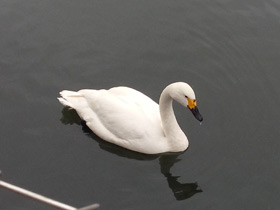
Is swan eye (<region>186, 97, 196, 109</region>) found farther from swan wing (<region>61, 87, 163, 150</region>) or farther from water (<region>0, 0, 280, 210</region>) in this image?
water (<region>0, 0, 280, 210</region>)

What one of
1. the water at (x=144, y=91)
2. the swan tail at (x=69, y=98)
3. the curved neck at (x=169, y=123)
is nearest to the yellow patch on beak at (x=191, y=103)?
the curved neck at (x=169, y=123)

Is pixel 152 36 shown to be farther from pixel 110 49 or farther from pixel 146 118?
pixel 146 118

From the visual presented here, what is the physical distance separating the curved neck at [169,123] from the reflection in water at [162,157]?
0.88ft

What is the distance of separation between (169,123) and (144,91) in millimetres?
1389

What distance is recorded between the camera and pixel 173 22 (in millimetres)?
9977

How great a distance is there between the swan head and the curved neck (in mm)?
237

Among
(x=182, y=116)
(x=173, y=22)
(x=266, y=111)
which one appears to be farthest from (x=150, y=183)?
(x=173, y=22)

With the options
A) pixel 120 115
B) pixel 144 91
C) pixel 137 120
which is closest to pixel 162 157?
pixel 137 120

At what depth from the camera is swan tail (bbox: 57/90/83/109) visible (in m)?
8.01

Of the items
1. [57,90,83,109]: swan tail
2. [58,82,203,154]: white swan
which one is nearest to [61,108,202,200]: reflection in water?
[58,82,203,154]: white swan

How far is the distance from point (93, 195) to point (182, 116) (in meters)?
2.08

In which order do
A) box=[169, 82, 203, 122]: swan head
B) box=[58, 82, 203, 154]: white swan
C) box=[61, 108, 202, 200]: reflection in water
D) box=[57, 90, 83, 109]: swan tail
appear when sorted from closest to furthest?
box=[169, 82, 203, 122]: swan head
box=[61, 108, 202, 200]: reflection in water
box=[58, 82, 203, 154]: white swan
box=[57, 90, 83, 109]: swan tail

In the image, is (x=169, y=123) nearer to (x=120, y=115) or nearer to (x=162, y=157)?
(x=162, y=157)

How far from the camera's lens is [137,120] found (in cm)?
740
